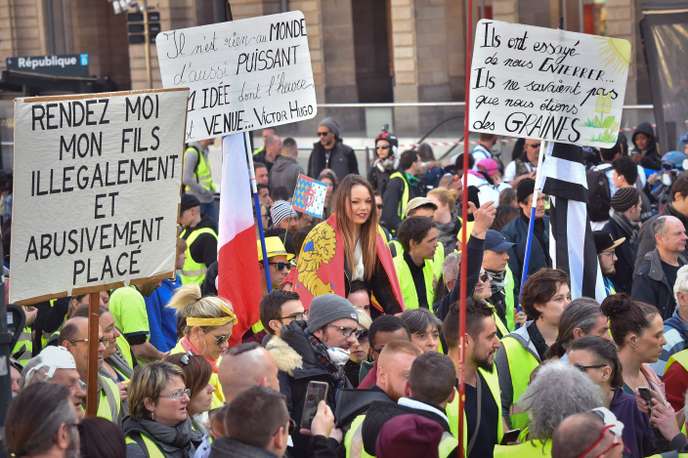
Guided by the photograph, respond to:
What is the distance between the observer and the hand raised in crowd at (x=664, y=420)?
600 cm

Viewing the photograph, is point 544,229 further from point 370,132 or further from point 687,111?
point 370,132

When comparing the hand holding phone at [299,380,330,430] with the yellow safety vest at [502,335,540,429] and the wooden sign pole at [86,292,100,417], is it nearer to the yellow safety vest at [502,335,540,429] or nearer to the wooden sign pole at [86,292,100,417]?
the wooden sign pole at [86,292,100,417]

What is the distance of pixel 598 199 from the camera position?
418 inches

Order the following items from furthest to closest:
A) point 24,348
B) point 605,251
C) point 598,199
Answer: point 598,199 → point 605,251 → point 24,348

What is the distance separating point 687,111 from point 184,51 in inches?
333

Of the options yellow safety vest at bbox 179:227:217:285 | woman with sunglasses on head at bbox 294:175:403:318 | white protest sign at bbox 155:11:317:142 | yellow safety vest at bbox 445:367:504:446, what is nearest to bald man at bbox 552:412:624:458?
yellow safety vest at bbox 445:367:504:446

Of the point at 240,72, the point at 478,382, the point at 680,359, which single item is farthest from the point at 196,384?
the point at 240,72

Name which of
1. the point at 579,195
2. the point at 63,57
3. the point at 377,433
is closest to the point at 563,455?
the point at 377,433

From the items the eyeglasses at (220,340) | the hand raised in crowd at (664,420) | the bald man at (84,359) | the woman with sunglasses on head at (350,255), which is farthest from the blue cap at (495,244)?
the bald man at (84,359)

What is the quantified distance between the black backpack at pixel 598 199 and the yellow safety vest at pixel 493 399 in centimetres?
426

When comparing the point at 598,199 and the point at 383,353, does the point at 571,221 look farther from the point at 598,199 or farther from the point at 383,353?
the point at 383,353

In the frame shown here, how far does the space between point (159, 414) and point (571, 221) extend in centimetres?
420

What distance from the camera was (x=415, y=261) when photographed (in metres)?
8.75

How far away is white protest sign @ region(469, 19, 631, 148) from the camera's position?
29.3 ft
